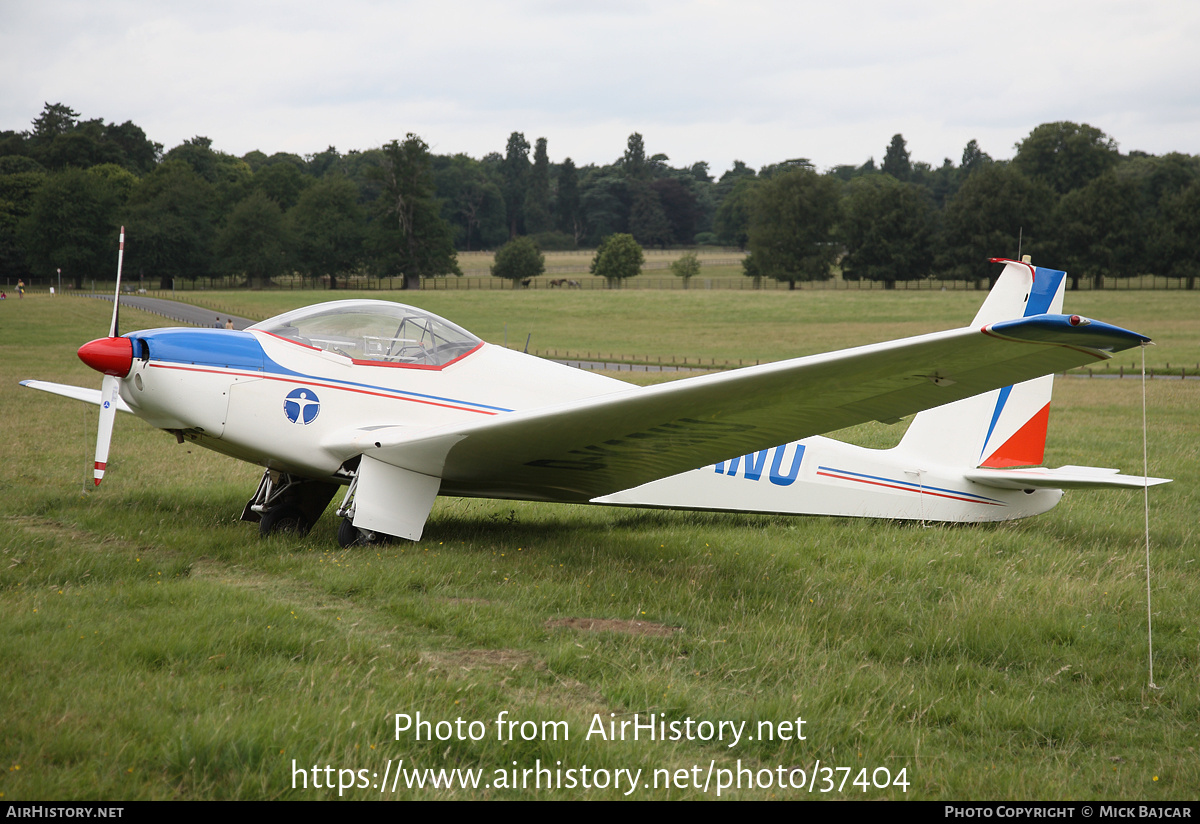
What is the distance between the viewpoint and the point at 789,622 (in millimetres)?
6043

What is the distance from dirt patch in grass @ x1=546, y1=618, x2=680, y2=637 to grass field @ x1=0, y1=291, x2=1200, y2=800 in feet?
0.08

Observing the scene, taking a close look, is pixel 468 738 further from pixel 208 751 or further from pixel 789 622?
pixel 789 622

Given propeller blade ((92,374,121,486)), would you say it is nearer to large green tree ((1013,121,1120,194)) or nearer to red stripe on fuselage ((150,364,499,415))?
red stripe on fuselage ((150,364,499,415))

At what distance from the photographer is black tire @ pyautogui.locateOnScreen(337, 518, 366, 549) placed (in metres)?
7.55

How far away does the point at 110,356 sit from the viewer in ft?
23.5

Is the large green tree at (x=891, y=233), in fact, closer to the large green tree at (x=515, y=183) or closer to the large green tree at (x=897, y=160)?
the large green tree at (x=897, y=160)

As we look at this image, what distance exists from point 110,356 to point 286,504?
A: 207 centimetres

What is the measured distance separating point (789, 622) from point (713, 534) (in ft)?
9.19

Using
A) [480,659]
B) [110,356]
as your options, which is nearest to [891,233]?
[110,356]

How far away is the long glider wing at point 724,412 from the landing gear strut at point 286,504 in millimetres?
1342

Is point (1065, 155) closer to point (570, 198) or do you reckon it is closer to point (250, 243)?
point (570, 198)

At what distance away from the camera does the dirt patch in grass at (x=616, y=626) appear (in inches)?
226

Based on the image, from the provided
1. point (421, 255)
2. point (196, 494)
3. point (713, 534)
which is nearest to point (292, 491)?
point (196, 494)

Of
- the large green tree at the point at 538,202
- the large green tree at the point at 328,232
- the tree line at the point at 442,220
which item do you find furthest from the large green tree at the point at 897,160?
the large green tree at the point at 328,232
